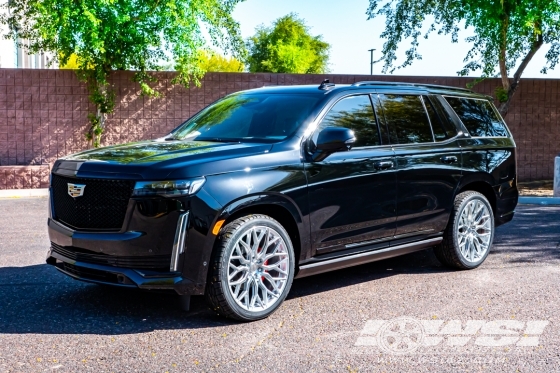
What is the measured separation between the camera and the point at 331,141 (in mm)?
5883

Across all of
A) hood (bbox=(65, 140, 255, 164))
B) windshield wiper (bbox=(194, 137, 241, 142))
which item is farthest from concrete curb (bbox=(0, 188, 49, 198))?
hood (bbox=(65, 140, 255, 164))

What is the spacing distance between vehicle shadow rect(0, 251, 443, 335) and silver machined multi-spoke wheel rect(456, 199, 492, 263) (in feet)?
2.13

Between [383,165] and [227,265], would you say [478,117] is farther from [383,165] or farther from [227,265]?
[227,265]

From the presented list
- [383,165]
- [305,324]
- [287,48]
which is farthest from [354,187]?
[287,48]

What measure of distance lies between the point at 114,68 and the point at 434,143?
1146 centimetres

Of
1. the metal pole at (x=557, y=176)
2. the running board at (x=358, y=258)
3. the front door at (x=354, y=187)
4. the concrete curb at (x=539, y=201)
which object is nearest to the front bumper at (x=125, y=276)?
the running board at (x=358, y=258)

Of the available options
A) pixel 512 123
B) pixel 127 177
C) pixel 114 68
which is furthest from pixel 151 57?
pixel 127 177

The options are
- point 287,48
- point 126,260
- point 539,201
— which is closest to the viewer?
point 126,260

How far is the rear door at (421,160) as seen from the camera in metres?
6.71

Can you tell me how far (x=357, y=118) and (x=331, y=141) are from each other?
0.73 meters

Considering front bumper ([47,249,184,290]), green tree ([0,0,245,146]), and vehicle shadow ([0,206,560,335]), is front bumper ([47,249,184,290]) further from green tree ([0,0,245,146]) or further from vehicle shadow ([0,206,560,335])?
green tree ([0,0,245,146])

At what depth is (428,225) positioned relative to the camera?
6992 mm

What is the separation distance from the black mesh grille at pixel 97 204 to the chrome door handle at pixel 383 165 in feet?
7.44
